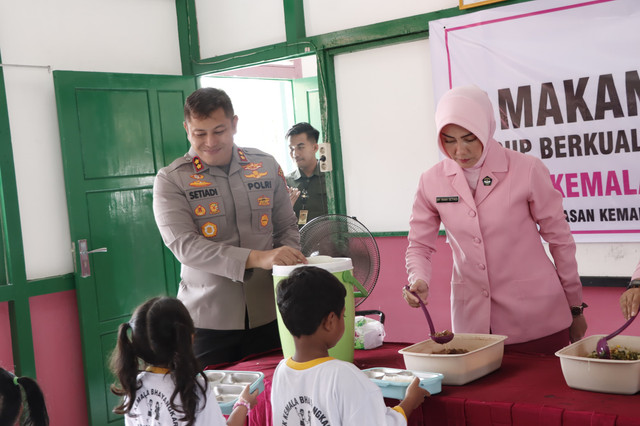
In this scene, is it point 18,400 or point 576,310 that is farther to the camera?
point 576,310

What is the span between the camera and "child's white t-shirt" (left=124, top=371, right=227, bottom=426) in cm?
167

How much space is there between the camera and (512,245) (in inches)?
84.9

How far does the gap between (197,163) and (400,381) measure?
42.1 inches

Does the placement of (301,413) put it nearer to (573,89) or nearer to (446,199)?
(446,199)

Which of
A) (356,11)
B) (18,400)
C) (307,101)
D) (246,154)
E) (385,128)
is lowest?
(18,400)

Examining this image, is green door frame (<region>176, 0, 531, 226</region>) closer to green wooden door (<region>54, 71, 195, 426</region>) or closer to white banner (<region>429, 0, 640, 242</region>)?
white banner (<region>429, 0, 640, 242</region>)

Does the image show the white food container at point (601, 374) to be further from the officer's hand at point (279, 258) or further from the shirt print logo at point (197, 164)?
the shirt print logo at point (197, 164)

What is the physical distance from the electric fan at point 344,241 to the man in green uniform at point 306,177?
4.46ft

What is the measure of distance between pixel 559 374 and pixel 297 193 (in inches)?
118

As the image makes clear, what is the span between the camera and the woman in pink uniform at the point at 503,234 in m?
2.14

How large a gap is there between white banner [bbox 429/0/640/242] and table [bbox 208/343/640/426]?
1.62 meters

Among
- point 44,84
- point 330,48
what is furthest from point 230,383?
point 44,84

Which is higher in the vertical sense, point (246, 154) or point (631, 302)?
point (246, 154)

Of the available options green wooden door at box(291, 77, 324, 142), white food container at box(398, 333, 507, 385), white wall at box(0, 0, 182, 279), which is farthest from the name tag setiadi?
green wooden door at box(291, 77, 324, 142)
